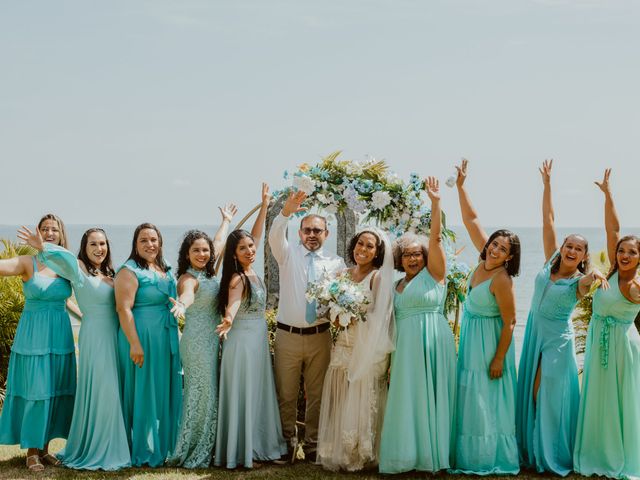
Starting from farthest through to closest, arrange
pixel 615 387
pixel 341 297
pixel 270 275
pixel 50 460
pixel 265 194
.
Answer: pixel 270 275
pixel 265 194
pixel 50 460
pixel 615 387
pixel 341 297

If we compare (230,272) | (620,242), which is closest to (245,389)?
(230,272)

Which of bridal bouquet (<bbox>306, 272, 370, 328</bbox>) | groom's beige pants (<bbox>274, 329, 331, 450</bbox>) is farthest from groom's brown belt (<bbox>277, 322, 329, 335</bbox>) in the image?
bridal bouquet (<bbox>306, 272, 370, 328</bbox>)

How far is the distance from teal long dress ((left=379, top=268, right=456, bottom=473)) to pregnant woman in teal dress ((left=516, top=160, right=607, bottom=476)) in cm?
80

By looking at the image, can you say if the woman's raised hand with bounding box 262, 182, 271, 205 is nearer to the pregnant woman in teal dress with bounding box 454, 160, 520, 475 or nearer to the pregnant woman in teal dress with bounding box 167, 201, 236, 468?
the pregnant woman in teal dress with bounding box 167, 201, 236, 468

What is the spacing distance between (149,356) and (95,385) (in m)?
0.59

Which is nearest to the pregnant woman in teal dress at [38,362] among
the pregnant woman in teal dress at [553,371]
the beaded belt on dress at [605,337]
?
the pregnant woman in teal dress at [553,371]

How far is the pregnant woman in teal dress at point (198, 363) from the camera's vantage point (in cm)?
798

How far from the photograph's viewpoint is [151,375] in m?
8.09

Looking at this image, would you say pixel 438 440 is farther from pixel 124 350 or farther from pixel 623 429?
pixel 124 350

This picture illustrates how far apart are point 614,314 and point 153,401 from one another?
463 centimetres

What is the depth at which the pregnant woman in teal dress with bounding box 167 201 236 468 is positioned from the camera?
314 inches

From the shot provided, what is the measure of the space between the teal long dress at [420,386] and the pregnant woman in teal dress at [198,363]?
177cm

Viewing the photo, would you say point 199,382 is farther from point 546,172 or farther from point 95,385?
point 546,172

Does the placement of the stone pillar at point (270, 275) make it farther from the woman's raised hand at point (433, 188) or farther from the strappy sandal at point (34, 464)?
the strappy sandal at point (34, 464)
